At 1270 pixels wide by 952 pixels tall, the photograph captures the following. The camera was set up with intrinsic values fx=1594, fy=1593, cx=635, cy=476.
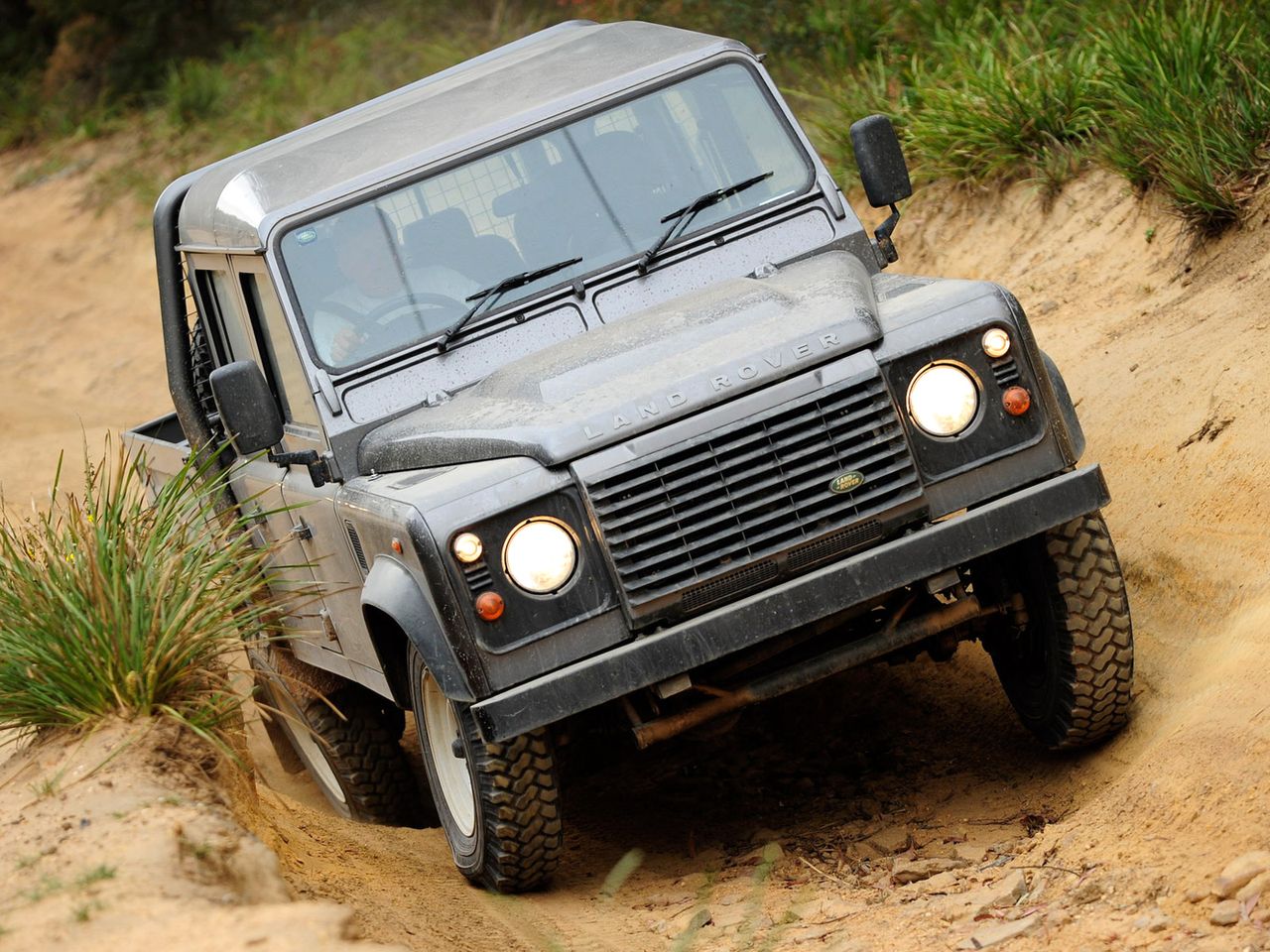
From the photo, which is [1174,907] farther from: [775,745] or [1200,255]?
[1200,255]

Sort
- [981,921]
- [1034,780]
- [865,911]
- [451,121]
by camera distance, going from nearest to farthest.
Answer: [981,921] < [865,911] < [1034,780] < [451,121]

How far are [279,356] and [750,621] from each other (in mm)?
1996

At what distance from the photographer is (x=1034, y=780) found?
496 cm

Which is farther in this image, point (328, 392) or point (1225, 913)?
point (328, 392)

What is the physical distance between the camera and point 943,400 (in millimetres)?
4195

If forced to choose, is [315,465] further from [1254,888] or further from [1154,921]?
[1254,888]

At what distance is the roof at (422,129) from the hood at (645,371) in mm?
815

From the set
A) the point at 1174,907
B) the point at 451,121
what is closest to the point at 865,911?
the point at 1174,907

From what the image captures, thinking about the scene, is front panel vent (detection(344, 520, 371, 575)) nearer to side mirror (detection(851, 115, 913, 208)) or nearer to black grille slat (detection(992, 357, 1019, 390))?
black grille slat (detection(992, 357, 1019, 390))

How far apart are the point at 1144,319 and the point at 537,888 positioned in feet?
13.3

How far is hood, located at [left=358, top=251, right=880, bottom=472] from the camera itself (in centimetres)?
409

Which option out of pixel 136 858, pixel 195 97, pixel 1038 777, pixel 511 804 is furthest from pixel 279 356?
pixel 195 97

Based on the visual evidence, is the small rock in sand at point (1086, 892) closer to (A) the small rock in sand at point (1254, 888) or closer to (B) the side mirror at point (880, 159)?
(A) the small rock in sand at point (1254, 888)

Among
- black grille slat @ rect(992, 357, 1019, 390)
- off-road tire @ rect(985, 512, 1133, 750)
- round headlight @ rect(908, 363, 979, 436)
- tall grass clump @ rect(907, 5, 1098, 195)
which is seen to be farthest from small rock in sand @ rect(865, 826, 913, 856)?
tall grass clump @ rect(907, 5, 1098, 195)
